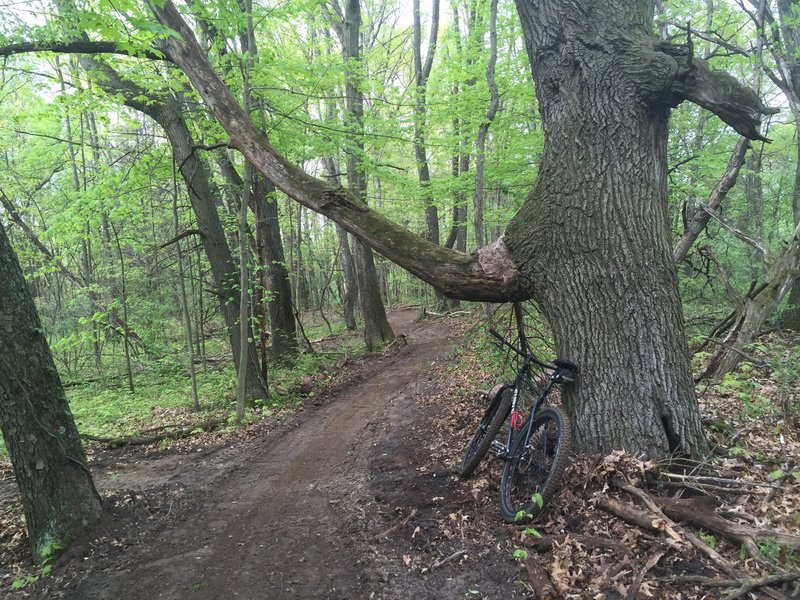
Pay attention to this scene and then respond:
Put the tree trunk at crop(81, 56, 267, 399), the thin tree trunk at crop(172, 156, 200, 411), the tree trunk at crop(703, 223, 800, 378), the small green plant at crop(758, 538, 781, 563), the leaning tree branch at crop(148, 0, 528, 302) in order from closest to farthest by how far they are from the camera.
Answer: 1. the small green plant at crop(758, 538, 781, 563)
2. the leaning tree branch at crop(148, 0, 528, 302)
3. the tree trunk at crop(703, 223, 800, 378)
4. the thin tree trunk at crop(172, 156, 200, 411)
5. the tree trunk at crop(81, 56, 267, 399)

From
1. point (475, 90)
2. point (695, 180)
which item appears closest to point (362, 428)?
point (475, 90)

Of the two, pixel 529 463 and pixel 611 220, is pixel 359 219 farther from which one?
pixel 529 463

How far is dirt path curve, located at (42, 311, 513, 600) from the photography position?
3537 millimetres

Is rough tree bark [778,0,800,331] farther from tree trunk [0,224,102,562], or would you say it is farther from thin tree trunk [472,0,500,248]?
tree trunk [0,224,102,562]

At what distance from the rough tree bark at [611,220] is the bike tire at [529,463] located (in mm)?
296

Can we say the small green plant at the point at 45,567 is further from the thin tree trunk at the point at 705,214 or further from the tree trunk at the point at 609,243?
the thin tree trunk at the point at 705,214

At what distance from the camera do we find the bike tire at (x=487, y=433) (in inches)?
183

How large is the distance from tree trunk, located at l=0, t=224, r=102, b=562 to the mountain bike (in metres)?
3.98

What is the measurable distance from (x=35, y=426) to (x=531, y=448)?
4.59 meters

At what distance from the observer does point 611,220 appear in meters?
3.89

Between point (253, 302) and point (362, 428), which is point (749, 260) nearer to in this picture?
point (362, 428)

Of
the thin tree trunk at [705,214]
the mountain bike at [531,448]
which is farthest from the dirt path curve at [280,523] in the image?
the thin tree trunk at [705,214]

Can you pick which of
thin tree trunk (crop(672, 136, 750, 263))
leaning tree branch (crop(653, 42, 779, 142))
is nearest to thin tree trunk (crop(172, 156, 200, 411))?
leaning tree branch (crop(653, 42, 779, 142))

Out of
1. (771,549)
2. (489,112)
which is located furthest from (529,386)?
(489,112)
